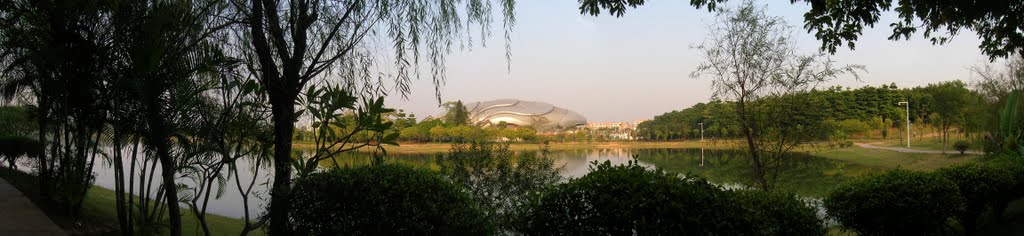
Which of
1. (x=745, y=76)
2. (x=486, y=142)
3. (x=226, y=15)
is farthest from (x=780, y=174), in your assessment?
(x=226, y=15)

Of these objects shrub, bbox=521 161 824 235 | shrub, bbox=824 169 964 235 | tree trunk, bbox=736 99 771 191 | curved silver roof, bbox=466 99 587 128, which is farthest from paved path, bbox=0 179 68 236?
curved silver roof, bbox=466 99 587 128

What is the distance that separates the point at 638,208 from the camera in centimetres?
257

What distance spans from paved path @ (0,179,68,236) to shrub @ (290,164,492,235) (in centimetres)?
406

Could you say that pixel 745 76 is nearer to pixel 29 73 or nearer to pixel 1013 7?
pixel 1013 7

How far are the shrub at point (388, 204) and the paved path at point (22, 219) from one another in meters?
4.06

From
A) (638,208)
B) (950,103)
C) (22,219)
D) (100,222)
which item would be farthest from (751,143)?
(950,103)

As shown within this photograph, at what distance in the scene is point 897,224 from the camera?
4.55 m

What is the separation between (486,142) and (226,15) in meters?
2.61

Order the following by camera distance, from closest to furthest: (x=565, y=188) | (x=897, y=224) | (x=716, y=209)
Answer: (x=716, y=209) → (x=565, y=188) → (x=897, y=224)

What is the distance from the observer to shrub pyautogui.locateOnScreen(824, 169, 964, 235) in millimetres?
4500

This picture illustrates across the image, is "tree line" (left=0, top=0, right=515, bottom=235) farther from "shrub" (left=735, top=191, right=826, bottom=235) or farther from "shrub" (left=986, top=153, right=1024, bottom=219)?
"shrub" (left=986, top=153, right=1024, bottom=219)

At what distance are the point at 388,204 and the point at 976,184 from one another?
500 cm

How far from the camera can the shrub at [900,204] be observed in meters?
4.50

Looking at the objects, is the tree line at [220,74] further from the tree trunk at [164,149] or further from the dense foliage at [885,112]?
the dense foliage at [885,112]
